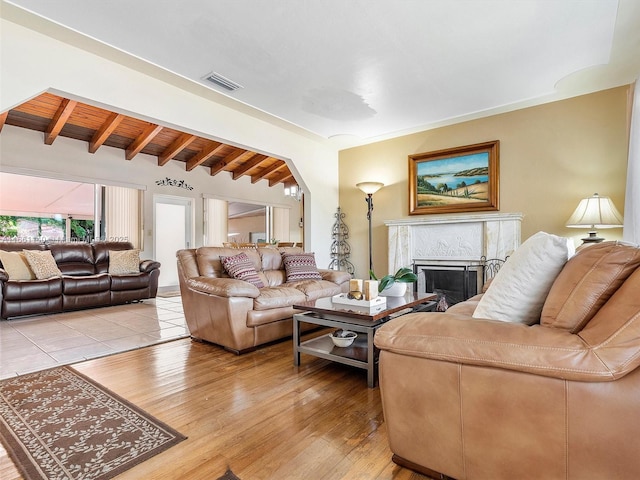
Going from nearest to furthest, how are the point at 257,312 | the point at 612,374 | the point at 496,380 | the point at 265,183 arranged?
the point at 612,374, the point at 496,380, the point at 257,312, the point at 265,183

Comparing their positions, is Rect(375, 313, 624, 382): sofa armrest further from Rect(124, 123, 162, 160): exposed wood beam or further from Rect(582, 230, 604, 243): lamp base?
Rect(124, 123, 162, 160): exposed wood beam

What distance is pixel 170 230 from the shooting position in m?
7.12

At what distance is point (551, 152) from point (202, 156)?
5.96 metres

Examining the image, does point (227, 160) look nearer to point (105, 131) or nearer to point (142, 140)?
point (142, 140)

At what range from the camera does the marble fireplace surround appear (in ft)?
13.7

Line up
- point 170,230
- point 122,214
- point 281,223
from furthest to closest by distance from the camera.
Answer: point 281,223 < point 170,230 < point 122,214

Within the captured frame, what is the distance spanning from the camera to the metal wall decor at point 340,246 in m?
5.84

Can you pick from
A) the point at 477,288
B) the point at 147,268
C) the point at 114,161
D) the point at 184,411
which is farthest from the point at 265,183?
the point at 184,411

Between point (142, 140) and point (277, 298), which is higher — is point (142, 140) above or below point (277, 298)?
above

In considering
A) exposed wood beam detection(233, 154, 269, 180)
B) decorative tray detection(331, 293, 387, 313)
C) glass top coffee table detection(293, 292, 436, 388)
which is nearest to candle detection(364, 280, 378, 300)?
decorative tray detection(331, 293, 387, 313)

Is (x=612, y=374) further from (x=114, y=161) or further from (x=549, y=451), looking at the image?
(x=114, y=161)

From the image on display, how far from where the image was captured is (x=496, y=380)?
1.09 metres

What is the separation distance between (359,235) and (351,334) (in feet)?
10.5

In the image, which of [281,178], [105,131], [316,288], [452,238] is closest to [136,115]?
[105,131]
